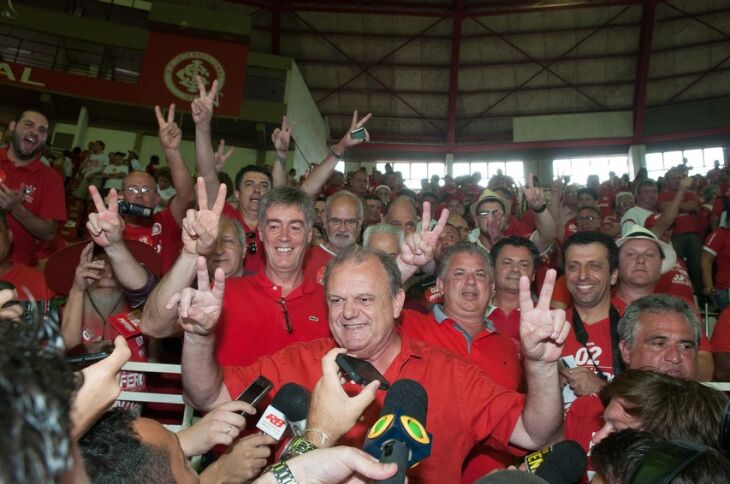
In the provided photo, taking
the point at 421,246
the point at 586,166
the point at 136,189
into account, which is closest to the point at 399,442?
the point at 421,246

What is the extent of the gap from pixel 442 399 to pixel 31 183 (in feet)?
14.3

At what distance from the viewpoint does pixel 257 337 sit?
9.64 ft

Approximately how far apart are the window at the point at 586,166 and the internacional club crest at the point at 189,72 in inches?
467

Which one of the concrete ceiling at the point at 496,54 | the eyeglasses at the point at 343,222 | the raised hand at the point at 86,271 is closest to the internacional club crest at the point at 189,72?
the concrete ceiling at the point at 496,54

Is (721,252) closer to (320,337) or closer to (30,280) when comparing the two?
(320,337)

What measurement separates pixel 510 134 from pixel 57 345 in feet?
67.7

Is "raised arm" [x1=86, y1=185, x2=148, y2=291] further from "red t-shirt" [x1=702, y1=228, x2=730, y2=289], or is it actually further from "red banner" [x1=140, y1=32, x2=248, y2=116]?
"red banner" [x1=140, y1=32, x2=248, y2=116]

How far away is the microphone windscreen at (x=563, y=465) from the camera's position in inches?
69.7

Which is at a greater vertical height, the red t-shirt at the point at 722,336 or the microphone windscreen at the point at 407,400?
the red t-shirt at the point at 722,336

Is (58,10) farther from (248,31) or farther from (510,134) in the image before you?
(510,134)

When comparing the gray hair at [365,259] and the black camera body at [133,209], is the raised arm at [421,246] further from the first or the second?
the black camera body at [133,209]

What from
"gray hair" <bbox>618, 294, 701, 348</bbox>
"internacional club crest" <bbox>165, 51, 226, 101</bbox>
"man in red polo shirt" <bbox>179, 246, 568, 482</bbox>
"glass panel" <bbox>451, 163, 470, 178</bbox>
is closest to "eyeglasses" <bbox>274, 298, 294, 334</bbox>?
"man in red polo shirt" <bbox>179, 246, 568, 482</bbox>

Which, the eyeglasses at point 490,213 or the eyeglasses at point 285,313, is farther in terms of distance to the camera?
the eyeglasses at point 490,213

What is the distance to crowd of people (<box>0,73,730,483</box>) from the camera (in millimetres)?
1224
